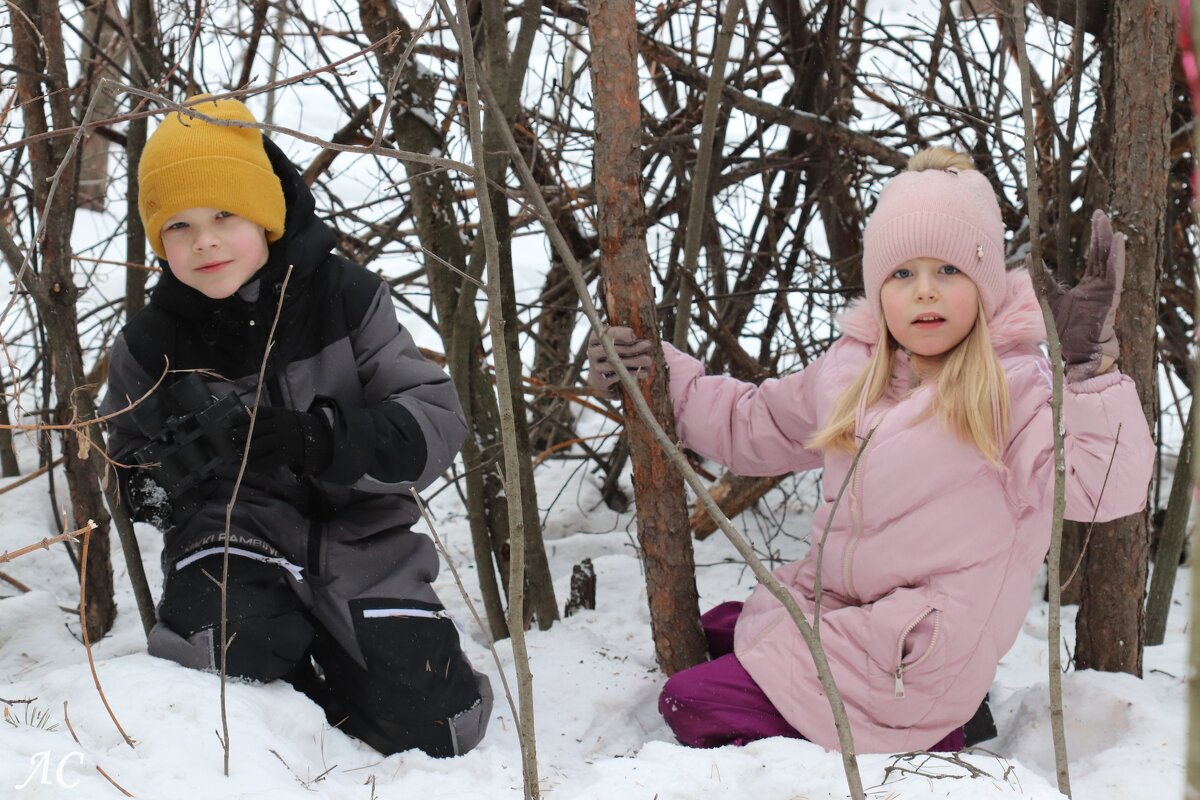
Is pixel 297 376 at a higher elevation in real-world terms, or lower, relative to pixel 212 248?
lower

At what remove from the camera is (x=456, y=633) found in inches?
88.7

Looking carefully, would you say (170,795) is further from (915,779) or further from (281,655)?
(915,779)

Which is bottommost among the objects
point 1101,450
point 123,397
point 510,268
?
point 1101,450

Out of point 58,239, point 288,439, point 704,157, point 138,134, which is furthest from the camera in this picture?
point 138,134

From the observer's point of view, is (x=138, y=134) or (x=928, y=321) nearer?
(x=928, y=321)

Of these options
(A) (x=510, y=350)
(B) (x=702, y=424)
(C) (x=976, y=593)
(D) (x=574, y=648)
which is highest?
(A) (x=510, y=350)

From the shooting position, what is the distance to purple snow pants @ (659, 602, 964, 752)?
6.87 ft

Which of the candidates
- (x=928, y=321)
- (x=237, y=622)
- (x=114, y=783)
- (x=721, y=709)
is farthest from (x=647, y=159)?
(x=114, y=783)

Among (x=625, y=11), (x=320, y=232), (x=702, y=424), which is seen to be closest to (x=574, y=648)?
(x=702, y=424)

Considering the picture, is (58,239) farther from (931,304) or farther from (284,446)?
(931,304)

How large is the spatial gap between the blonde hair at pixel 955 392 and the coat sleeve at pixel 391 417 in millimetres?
731

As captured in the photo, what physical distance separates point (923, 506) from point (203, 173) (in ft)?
4.82

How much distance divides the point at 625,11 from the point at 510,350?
0.87 m

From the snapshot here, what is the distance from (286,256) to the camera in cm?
216
